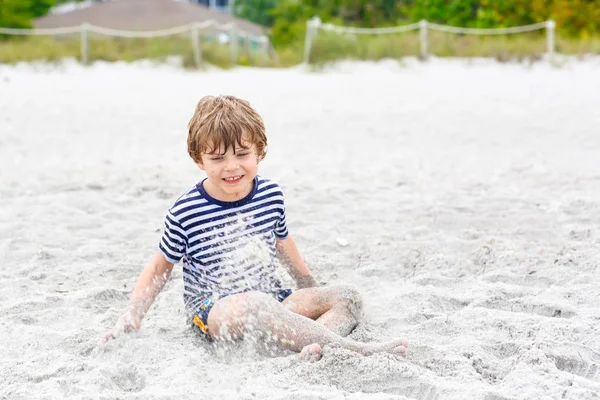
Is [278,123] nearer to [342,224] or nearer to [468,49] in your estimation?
[342,224]

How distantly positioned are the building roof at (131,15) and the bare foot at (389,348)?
80.8ft

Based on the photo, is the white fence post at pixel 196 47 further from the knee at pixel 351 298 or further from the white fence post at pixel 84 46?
the knee at pixel 351 298

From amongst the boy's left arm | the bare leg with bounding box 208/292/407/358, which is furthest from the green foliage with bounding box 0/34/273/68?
the bare leg with bounding box 208/292/407/358

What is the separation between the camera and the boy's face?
2424mm

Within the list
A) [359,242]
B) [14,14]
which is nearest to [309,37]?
[359,242]

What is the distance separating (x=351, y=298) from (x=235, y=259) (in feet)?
1.41

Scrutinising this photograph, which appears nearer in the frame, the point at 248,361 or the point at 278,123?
the point at 248,361

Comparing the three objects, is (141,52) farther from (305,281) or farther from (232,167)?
(232,167)

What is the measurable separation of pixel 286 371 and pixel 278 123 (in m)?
5.83

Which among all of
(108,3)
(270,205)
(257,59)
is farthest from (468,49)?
(108,3)

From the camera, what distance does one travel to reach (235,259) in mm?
2562

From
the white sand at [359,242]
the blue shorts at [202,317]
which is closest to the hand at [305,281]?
the white sand at [359,242]

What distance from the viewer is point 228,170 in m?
2.42

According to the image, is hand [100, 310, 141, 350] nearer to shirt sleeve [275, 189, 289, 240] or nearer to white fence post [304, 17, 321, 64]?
shirt sleeve [275, 189, 289, 240]
